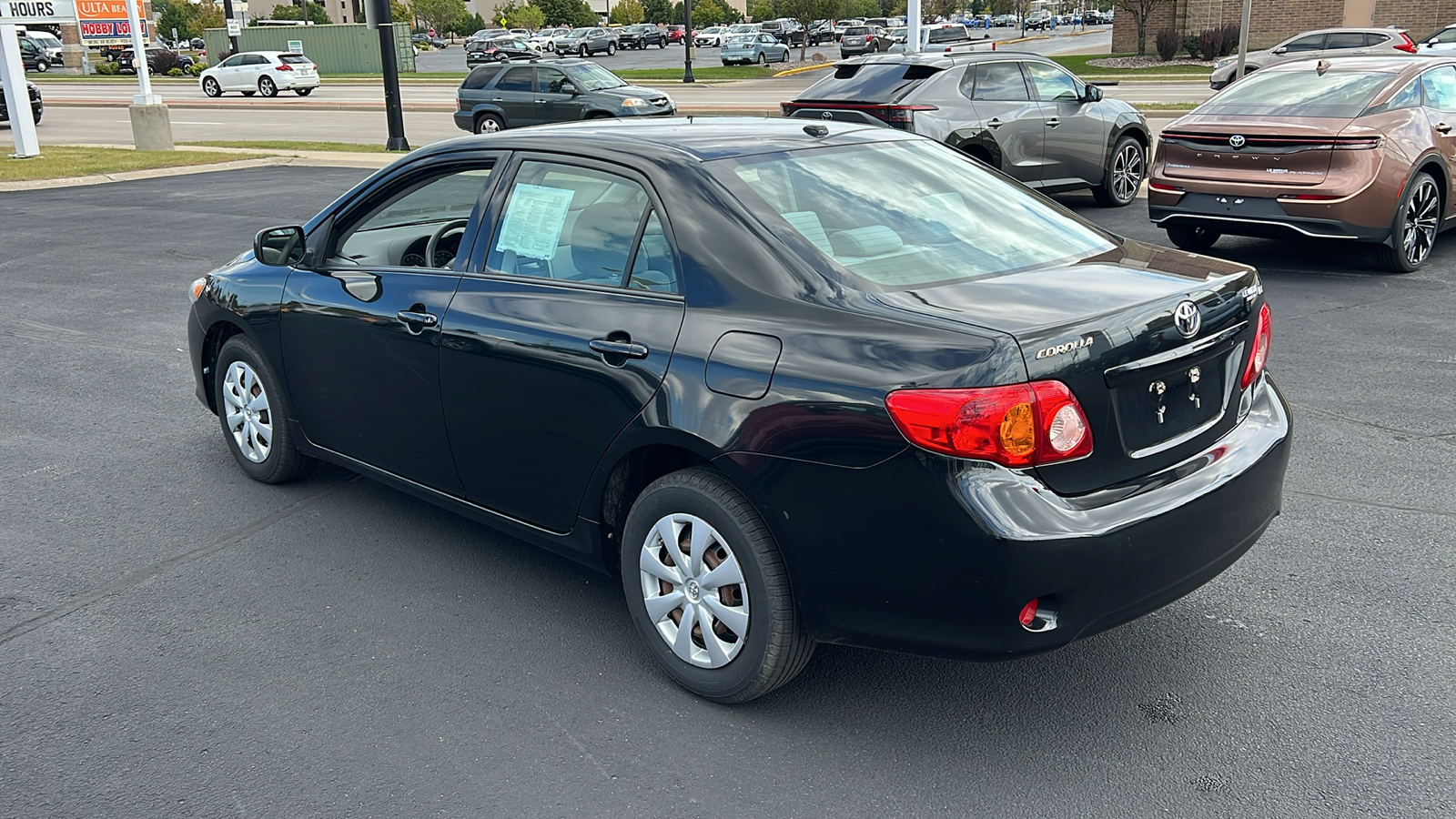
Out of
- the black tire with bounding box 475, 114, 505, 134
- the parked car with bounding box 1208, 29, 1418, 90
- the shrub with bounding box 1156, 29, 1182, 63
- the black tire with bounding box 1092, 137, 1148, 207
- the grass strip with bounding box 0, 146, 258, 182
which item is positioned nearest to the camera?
the black tire with bounding box 1092, 137, 1148, 207

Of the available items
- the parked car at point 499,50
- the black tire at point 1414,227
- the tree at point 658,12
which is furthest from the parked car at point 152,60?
the black tire at point 1414,227

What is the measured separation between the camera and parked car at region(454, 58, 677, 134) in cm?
2256

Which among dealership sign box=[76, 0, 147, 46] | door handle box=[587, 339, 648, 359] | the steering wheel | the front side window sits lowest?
door handle box=[587, 339, 648, 359]

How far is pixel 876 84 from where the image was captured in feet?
41.9

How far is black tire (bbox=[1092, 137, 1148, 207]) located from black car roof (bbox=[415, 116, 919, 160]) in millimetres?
9065

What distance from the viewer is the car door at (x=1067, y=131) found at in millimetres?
12625

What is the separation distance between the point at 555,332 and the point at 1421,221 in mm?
8036

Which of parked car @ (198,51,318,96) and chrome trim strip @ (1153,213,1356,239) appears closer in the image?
chrome trim strip @ (1153,213,1356,239)

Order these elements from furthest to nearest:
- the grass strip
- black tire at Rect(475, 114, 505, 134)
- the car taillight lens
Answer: black tire at Rect(475, 114, 505, 134), the grass strip, the car taillight lens

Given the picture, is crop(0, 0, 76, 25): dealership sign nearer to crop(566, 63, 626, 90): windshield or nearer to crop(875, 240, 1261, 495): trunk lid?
crop(566, 63, 626, 90): windshield

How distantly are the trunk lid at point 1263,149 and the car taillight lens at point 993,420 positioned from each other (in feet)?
22.2

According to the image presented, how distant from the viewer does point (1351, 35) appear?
32.2 meters

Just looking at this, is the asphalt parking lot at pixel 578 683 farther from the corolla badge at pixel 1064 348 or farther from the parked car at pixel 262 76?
the parked car at pixel 262 76

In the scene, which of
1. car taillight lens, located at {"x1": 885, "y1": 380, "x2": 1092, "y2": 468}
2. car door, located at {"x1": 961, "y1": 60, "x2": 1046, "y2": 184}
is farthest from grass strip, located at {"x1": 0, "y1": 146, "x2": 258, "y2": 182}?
car taillight lens, located at {"x1": 885, "y1": 380, "x2": 1092, "y2": 468}
